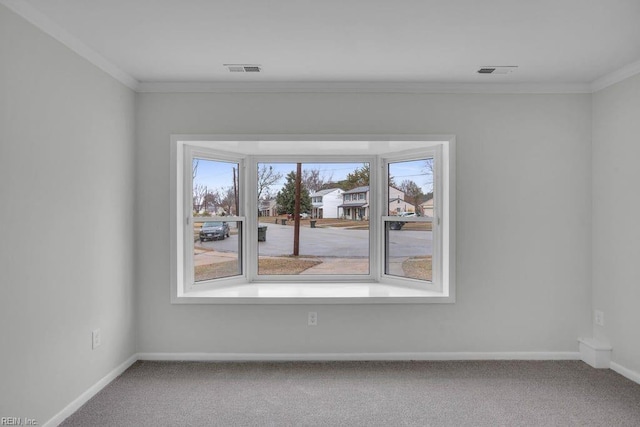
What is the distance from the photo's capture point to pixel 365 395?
2.66 m

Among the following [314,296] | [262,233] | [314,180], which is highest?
[314,180]

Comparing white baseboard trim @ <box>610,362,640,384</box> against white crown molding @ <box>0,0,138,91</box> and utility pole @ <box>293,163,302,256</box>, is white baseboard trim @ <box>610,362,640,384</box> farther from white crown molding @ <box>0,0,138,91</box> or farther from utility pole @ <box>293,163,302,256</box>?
white crown molding @ <box>0,0,138,91</box>

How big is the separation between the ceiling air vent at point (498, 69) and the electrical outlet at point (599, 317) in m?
2.09

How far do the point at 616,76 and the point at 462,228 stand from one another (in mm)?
1620

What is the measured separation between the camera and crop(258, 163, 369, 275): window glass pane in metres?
3.92

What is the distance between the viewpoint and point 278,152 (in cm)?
381

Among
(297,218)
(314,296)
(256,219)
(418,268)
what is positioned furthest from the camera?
(297,218)

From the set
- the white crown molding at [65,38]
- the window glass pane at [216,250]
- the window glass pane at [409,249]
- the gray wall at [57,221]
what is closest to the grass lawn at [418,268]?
the window glass pane at [409,249]

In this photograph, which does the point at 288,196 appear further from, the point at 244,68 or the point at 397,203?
the point at 244,68

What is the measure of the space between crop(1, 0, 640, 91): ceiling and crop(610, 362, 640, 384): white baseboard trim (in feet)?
7.45

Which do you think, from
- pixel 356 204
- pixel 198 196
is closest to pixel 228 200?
pixel 198 196

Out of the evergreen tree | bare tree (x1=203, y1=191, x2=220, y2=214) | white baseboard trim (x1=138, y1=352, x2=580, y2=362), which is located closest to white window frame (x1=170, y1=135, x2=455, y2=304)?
bare tree (x1=203, y1=191, x2=220, y2=214)

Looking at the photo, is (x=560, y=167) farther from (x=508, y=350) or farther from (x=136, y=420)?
(x=136, y=420)

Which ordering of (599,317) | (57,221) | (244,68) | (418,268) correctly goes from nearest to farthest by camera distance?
1. (57,221)
2. (244,68)
3. (599,317)
4. (418,268)
